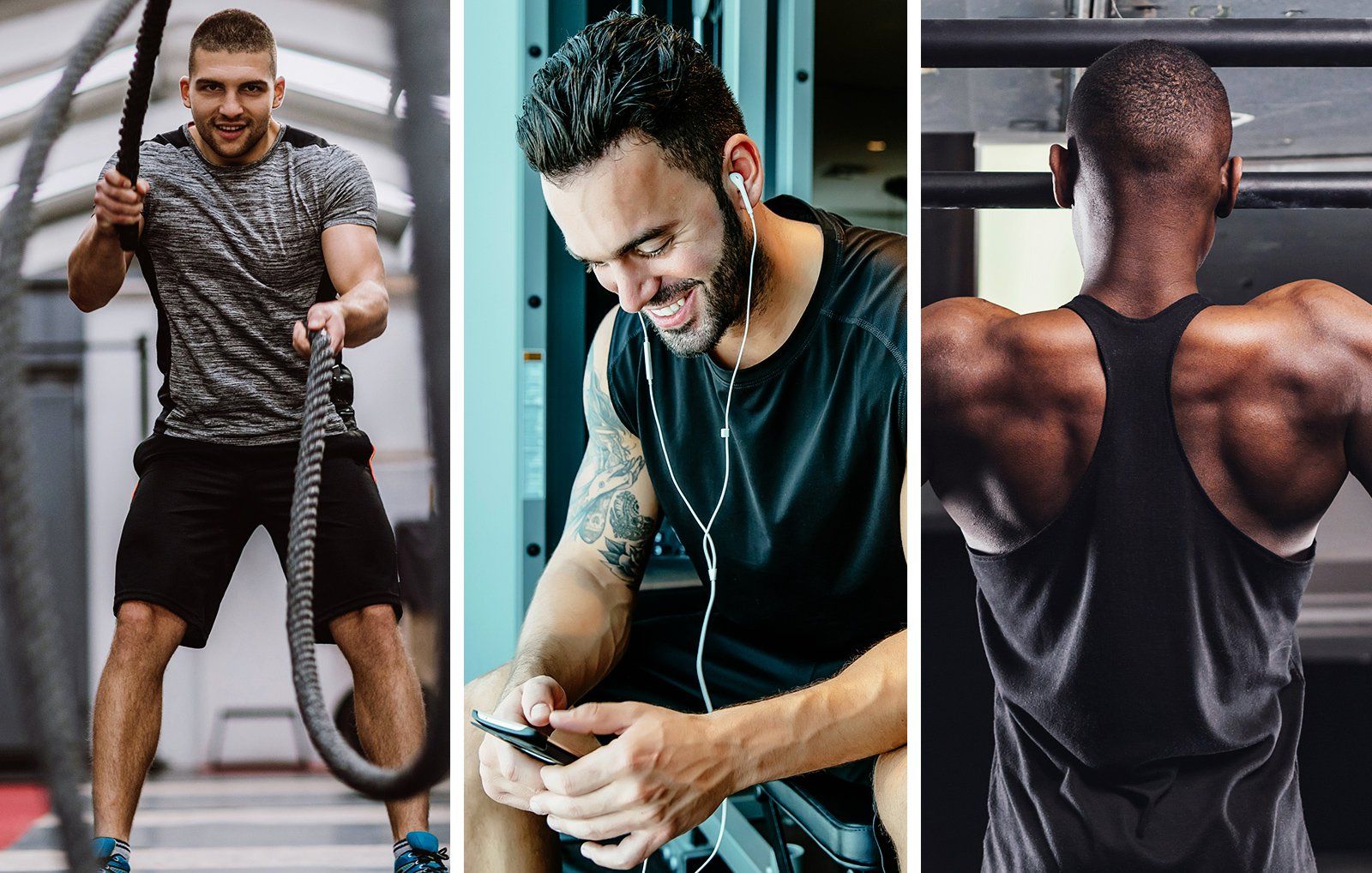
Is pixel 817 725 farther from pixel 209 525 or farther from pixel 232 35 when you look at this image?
pixel 232 35

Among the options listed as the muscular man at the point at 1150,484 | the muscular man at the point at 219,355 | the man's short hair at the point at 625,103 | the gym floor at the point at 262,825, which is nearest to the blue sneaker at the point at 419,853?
the gym floor at the point at 262,825

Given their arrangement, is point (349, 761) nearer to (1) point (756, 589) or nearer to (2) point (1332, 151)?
(1) point (756, 589)

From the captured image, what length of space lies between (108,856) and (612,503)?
849 mm

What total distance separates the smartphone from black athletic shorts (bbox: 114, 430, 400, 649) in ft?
1.00

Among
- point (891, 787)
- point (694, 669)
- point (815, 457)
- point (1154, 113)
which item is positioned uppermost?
point (1154, 113)

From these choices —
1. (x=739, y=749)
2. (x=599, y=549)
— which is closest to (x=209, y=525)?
(x=599, y=549)

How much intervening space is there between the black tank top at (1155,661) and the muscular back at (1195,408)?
3 cm

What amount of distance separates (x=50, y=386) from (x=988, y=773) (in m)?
1.43

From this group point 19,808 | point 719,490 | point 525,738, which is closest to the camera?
point 525,738

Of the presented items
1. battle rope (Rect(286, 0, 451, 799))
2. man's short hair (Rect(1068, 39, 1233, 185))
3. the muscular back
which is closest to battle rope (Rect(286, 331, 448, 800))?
battle rope (Rect(286, 0, 451, 799))

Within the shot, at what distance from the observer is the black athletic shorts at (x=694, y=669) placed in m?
1.46

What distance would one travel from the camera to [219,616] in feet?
4.62

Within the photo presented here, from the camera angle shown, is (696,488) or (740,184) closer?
(740,184)

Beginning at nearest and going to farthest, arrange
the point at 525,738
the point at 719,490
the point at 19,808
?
the point at 525,738, the point at 19,808, the point at 719,490
